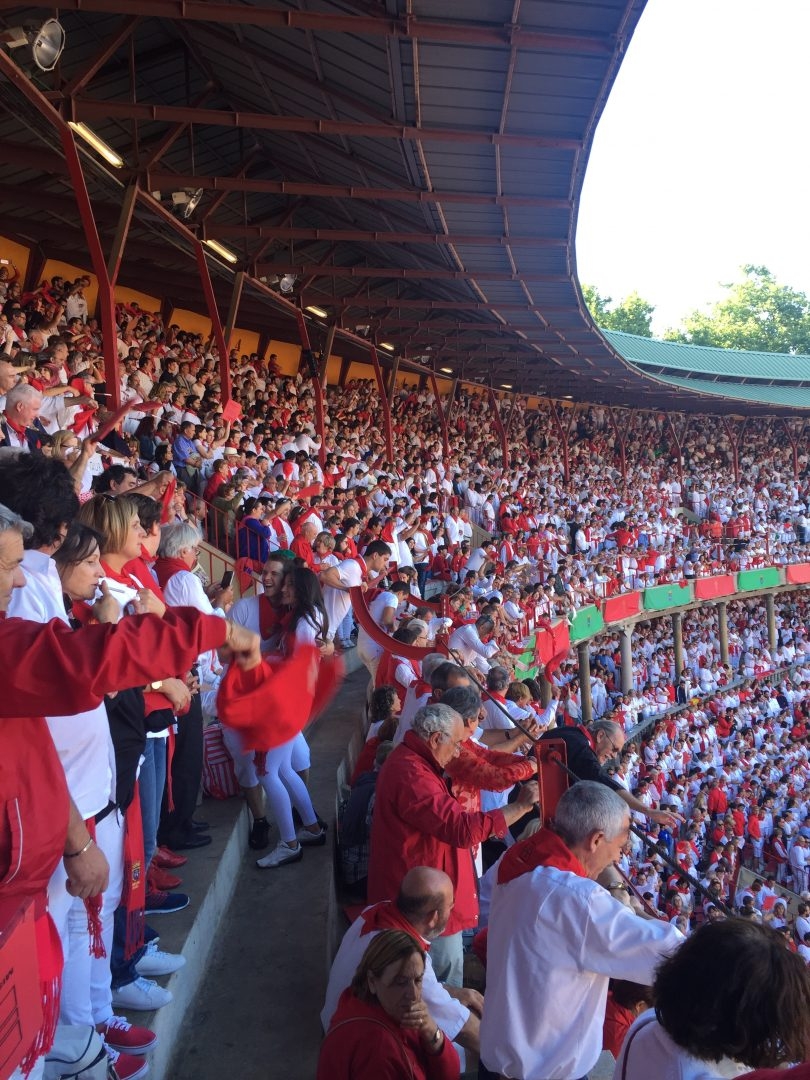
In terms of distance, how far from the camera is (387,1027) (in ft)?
8.43

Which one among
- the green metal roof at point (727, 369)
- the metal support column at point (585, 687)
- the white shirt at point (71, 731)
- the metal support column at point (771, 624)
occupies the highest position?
the green metal roof at point (727, 369)

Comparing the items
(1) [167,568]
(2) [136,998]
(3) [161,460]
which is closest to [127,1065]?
(2) [136,998]

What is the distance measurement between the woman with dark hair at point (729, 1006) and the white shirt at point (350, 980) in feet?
3.56

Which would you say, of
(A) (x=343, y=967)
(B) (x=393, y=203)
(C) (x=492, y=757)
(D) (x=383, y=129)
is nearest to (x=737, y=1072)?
(A) (x=343, y=967)

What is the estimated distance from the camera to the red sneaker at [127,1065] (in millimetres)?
2879

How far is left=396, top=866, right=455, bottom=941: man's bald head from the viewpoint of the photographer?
3.01m

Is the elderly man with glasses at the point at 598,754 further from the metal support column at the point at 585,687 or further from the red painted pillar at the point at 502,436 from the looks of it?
the red painted pillar at the point at 502,436

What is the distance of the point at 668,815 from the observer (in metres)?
4.11

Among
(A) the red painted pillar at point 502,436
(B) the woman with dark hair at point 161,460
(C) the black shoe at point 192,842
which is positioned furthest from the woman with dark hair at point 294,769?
(A) the red painted pillar at point 502,436

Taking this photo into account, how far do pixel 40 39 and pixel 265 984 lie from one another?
7.47 metres

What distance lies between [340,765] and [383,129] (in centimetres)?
573

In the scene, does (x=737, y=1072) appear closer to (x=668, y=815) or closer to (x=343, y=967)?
(x=343, y=967)

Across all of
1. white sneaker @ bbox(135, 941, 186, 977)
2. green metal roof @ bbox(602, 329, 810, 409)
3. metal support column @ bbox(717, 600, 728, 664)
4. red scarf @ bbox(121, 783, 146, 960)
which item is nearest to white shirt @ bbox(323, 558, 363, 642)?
white sneaker @ bbox(135, 941, 186, 977)

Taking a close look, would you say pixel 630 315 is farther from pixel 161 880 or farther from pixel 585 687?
pixel 161 880
